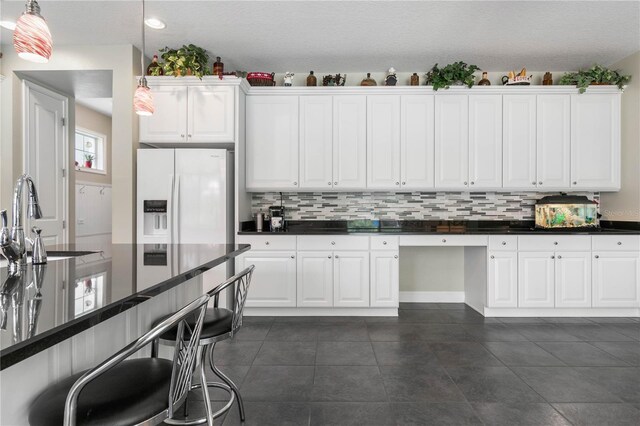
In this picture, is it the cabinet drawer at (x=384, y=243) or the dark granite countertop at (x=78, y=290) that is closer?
the dark granite countertop at (x=78, y=290)

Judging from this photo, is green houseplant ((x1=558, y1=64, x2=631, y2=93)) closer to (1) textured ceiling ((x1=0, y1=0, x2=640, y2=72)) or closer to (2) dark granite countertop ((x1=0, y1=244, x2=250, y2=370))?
(1) textured ceiling ((x1=0, y1=0, x2=640, y2=72))

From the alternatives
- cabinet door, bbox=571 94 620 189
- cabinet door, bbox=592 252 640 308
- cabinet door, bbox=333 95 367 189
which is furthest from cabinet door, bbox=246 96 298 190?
cabinet door, bbox=592 252 640 308

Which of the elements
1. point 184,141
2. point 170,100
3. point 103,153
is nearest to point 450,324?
point 184,141

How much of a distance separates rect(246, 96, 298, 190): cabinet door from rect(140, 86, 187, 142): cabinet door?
2.36 feet

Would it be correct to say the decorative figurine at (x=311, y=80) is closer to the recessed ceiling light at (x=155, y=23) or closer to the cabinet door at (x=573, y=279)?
the recessed ceiling light at (x=155, y=23)

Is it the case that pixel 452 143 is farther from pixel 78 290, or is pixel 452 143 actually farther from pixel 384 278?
pixel 78 290

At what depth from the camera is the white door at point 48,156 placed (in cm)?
377

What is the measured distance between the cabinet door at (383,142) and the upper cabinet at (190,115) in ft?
5.11

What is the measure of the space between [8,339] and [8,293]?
46 centimetres

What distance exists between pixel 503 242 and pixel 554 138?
139 cm

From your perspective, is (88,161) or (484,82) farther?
(88,161)

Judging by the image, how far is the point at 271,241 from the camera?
369 cm

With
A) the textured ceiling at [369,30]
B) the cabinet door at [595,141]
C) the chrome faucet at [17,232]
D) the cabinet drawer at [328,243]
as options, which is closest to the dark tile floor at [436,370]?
the cabinet drawer at [328,243]

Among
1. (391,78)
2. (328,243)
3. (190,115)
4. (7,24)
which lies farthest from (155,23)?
(328,243)
